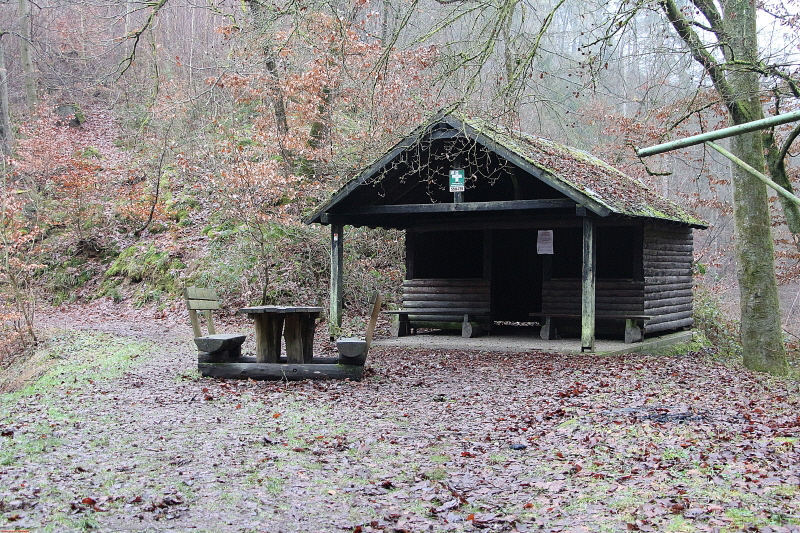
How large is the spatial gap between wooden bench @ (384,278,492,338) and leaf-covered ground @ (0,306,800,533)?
4.85 m

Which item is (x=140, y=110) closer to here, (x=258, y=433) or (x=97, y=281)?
(x=97, y=281)

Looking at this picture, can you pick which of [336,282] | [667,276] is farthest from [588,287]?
[336,282]

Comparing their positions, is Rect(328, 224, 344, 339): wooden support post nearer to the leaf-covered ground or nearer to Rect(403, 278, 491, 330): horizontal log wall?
Rect(403, 278, 491, 330): horizontal log wall

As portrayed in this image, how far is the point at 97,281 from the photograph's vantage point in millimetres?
21750

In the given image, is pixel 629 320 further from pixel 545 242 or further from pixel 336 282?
pixel 336 282

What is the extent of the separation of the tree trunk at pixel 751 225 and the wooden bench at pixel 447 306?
193 inches

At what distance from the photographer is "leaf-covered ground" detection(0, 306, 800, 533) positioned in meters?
4.32

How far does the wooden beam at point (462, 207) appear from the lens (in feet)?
39.5

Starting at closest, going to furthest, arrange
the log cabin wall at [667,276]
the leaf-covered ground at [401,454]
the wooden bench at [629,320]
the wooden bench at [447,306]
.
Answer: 1. the leaf-covered ground at [401,454]
2. the wooden bench at [629,320]
3. the log cabin wall at [667,276]
4. the wooden bench at [447,306]

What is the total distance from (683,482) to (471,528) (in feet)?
5.22

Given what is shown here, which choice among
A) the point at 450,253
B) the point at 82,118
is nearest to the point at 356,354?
the point at 450,253

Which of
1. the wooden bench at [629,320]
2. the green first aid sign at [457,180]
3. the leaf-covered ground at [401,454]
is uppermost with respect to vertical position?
the green first aid sign at [457,180]

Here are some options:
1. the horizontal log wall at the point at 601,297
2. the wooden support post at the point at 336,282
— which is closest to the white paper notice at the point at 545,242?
the horizontal log wall at the point at 601,297

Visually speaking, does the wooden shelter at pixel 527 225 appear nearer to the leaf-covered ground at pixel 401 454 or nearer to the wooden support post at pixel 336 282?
the wooden support post at pixel 336 282
